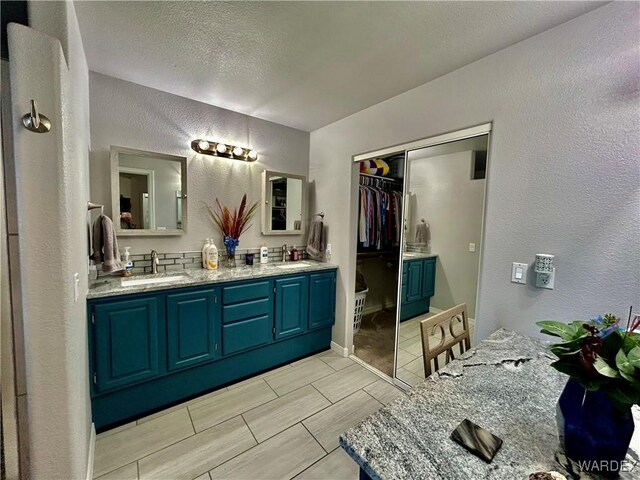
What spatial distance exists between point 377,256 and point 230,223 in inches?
78.0

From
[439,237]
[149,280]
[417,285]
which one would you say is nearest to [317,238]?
[417,285]

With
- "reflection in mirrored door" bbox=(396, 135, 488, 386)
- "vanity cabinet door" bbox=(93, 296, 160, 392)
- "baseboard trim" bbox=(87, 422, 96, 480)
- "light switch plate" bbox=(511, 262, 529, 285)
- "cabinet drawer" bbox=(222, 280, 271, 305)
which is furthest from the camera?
"cabinet drawer" bbox=(222, 280, 271, 305)

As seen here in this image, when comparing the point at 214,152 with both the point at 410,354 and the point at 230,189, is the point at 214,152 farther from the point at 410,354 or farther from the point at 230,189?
the point at 410,354

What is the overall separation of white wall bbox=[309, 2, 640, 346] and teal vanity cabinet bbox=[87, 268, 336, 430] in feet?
5.41

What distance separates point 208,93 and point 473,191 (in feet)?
7.69

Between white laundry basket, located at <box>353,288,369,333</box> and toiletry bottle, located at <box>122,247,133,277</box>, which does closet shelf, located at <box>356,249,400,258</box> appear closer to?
white laundry basket, located at <box>353,288,369,333</box>

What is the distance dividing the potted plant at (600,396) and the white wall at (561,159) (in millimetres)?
884

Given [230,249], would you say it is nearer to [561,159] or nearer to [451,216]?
[451,216]

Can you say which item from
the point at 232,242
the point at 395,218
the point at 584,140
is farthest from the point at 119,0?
the point at 395,218

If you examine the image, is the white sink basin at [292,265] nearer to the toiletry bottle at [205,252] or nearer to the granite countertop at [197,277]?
the granite countertop at [197,277]

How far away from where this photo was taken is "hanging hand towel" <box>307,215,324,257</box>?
3.03m

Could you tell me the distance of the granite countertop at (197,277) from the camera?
1759 millimetres

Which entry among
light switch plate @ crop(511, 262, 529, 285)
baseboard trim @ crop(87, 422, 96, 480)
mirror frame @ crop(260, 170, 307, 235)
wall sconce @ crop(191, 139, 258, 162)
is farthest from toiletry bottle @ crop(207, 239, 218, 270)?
light switch plate @ crop(511, 262, 529, 285)

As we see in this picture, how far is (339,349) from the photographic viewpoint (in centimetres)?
291
